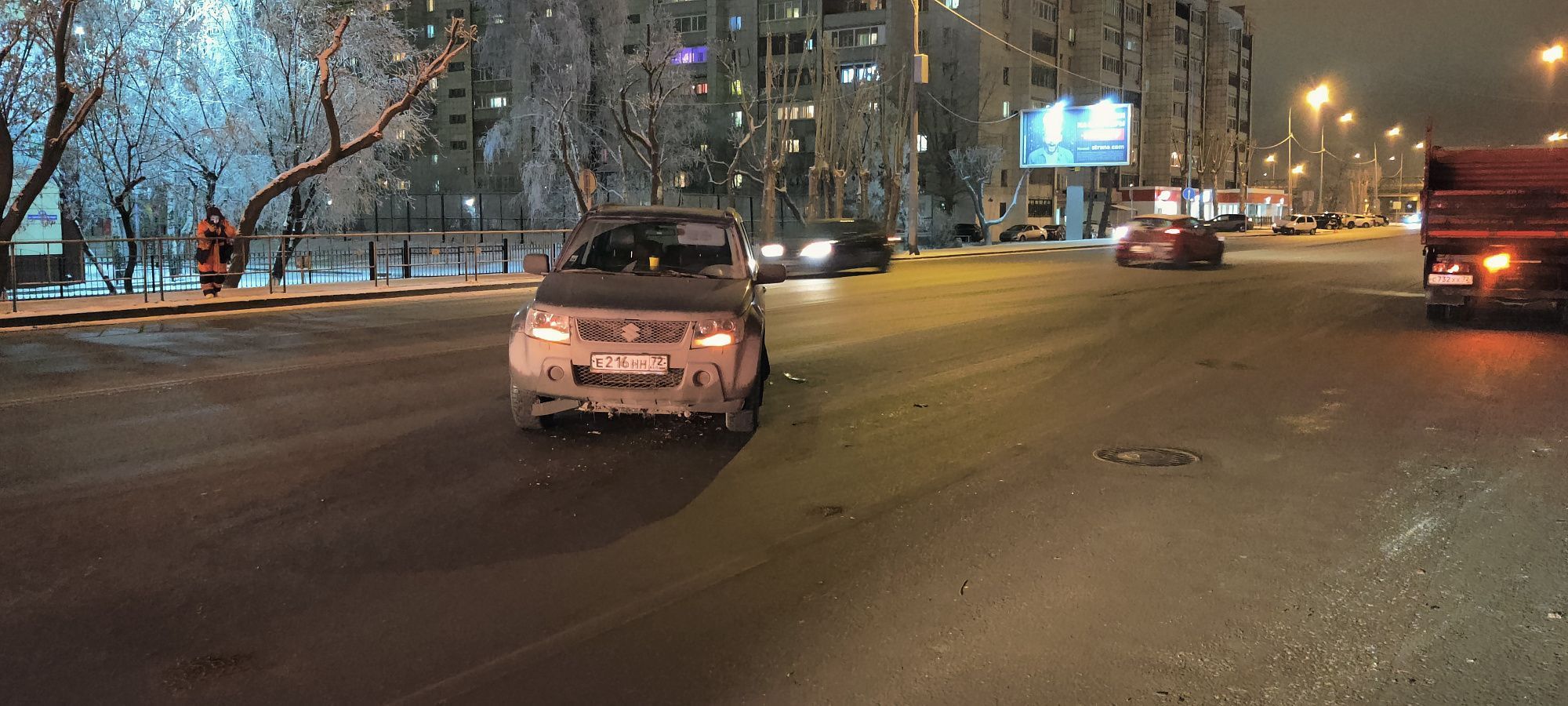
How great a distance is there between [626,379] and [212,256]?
1510 cm

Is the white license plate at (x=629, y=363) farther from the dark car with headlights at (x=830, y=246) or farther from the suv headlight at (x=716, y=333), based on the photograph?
the dark car with headlights at (x=830, y=246)

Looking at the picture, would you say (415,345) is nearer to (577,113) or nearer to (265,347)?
(265,347)

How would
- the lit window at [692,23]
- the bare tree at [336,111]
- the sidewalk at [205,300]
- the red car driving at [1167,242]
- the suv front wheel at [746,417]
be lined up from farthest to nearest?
the lit window at [692,23] < the red car driving at [1167,242] < the bare tree at [336,111] < the sidewalk at [205,300] < the suv front wheel at [746,417]

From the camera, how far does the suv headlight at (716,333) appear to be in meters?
7.43

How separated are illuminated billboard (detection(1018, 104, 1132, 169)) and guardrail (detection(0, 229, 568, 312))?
35385 mm

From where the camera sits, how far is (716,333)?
748 centimetres

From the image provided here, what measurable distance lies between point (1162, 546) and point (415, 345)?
10.0m

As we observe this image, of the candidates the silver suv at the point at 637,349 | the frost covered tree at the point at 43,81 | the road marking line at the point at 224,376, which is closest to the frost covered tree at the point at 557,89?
the frost covered tree at the point at 43,81

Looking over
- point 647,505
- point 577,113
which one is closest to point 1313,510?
point 647,505

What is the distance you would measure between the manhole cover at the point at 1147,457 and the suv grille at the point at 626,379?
2957mm

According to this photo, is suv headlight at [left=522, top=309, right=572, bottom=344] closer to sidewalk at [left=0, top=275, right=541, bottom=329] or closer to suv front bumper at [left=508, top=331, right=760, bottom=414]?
suv front bumper at [left=508, top=331, right=760, bottom=414]

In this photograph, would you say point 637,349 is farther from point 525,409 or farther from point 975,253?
point 975,253

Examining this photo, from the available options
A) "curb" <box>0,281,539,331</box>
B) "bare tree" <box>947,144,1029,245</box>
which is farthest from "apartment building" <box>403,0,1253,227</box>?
"curb" <box>0,281,539,331</box>

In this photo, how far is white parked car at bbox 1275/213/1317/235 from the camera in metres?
69.1
